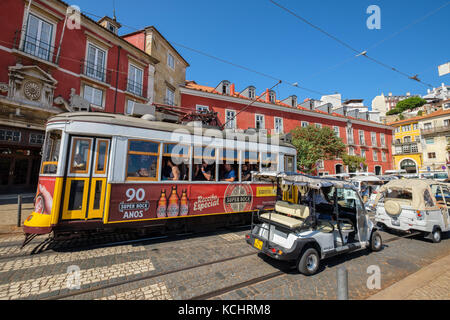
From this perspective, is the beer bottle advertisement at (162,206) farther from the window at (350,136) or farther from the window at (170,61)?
the window at (350,136)

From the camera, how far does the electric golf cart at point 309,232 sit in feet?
13.3

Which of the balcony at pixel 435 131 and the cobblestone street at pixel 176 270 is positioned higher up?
the balcony at pixel 435 131

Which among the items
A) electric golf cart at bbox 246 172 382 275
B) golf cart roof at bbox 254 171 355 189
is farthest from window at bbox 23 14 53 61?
golf cart roof at bbox 254 171 355 189

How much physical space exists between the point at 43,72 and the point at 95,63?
376 cm

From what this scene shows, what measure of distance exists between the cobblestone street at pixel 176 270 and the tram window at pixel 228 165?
83.7 inches

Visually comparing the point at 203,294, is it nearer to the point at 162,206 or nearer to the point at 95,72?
the point at 162,206

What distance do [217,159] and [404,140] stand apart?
51.5 meters

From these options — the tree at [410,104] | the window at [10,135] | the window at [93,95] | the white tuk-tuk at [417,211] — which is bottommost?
the white tuk-tuk at [417,211]

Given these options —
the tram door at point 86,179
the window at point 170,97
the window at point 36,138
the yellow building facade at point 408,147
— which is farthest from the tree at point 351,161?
the window at point 36,138

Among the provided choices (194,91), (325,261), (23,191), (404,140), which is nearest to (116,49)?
(194,91)

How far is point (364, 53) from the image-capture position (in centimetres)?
825

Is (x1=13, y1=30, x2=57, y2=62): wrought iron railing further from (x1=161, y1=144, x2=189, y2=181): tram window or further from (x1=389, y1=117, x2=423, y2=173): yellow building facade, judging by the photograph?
(x1=389, y1=117, x2=423, y2=173): yellow building facade

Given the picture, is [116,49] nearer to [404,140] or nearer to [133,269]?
[133,269]

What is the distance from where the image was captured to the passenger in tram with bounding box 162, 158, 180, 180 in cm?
588
